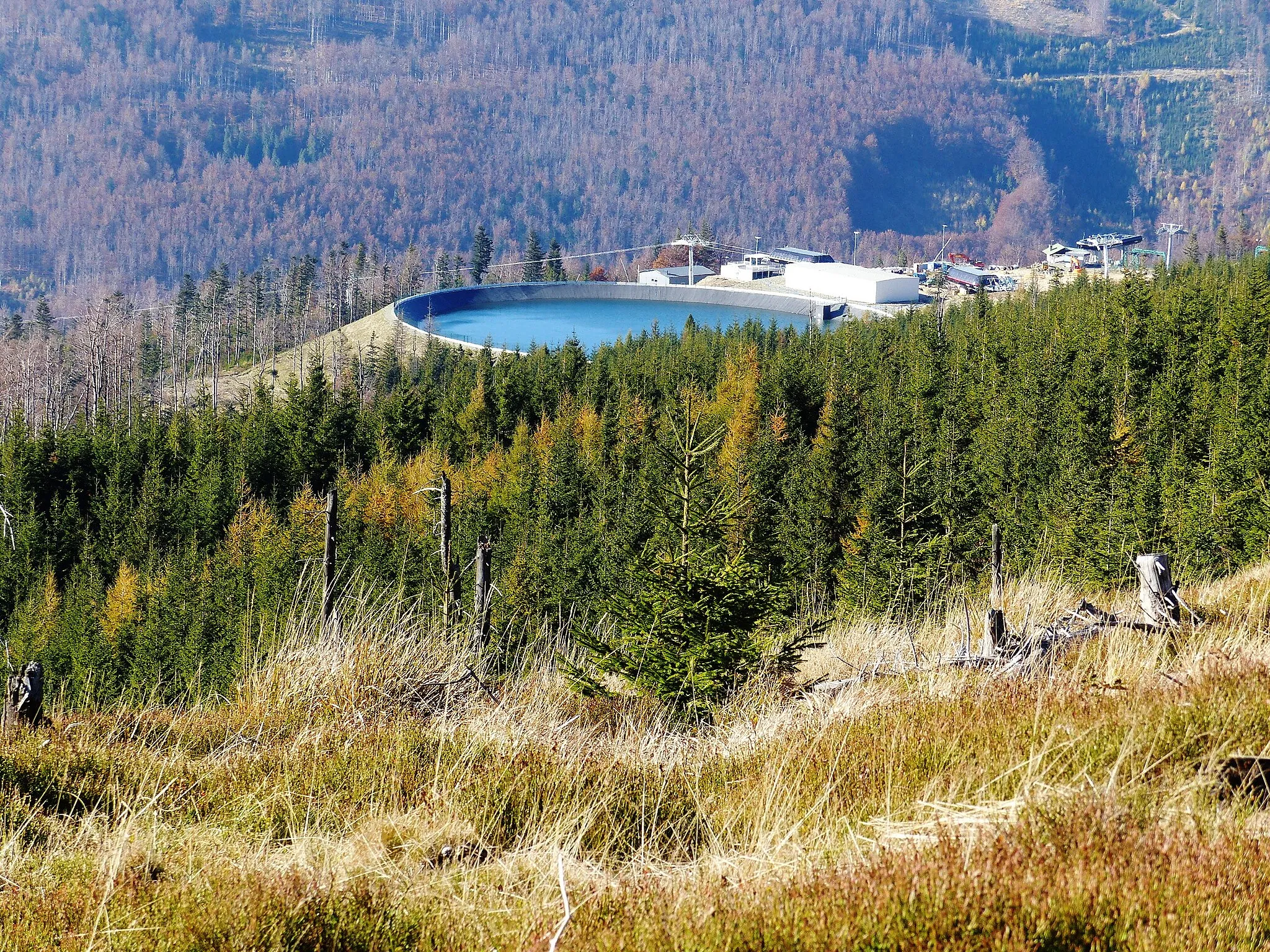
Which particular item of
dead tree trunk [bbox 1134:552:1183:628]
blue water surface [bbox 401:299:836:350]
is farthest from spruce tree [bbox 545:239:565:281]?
dead tree trunk [bbox 1134:552:1183:628]

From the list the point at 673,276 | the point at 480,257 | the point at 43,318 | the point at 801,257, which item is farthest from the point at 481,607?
the point at 480,257

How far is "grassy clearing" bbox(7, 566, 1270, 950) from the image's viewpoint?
2906 mm

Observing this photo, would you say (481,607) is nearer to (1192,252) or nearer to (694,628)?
(694,628)

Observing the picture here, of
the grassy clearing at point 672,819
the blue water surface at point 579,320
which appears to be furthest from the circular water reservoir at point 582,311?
the grassy clearing at point 672,819

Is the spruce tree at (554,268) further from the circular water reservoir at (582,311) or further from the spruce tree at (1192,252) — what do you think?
the spruce tree at (1192,252)

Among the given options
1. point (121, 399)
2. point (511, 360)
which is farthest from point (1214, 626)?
point (121, 399)

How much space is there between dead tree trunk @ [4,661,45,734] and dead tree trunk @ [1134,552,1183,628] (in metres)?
5.93

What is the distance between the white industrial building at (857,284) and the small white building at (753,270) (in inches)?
386

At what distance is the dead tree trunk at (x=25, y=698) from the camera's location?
556 cm

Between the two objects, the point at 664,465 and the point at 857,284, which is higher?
the point at 857,284

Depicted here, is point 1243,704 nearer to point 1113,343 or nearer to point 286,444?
point 1113,343

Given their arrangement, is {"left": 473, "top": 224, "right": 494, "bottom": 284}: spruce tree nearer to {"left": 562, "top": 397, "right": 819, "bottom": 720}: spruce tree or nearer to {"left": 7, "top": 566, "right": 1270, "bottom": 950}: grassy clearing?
{"left": 562, "top": 397, "right": 819, "bottom": 720}: spruce tree

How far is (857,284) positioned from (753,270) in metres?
23.6

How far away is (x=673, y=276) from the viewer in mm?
152750
